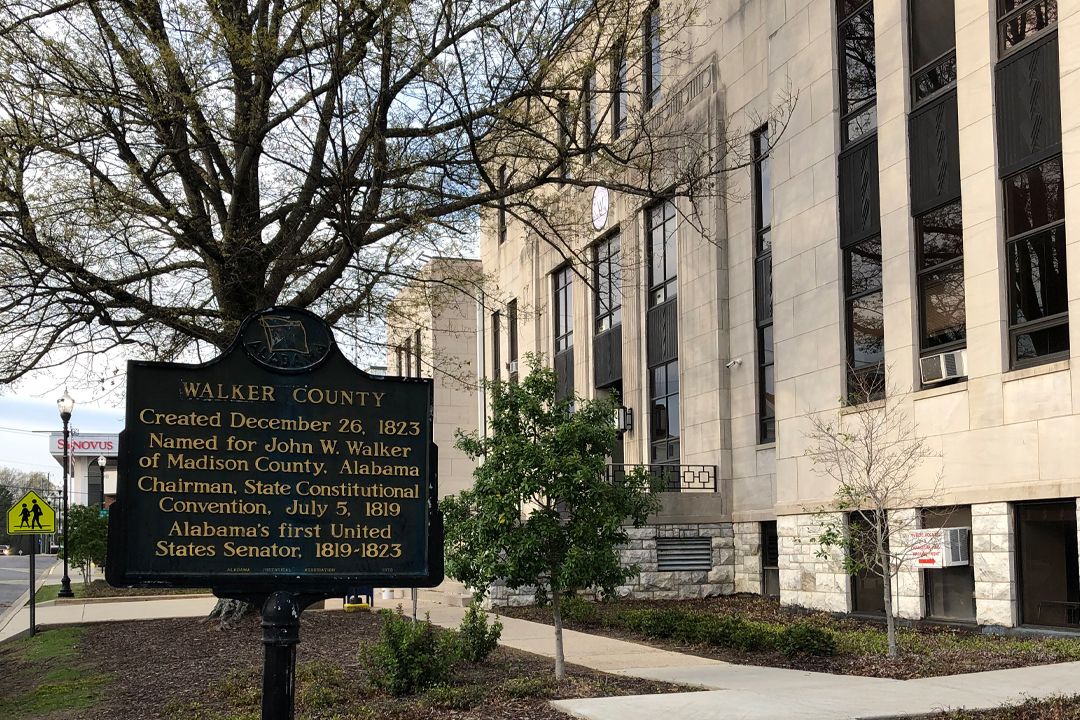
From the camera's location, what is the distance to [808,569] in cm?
2048

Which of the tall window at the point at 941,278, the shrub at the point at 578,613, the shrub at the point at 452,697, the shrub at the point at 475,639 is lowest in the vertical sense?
the shrub at the point at 578,613

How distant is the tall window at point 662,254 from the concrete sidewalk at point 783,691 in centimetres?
1390

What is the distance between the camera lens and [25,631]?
69.8ft

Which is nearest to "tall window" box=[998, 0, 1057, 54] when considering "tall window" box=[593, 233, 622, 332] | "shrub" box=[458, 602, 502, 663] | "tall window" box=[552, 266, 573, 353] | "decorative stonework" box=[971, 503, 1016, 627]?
"decorative stonework" box=[971, 503, 1016, 627]

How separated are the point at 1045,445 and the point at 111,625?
694 inches

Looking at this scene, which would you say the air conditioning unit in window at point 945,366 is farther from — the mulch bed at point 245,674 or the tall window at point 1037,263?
the mulch bed at point 245,674

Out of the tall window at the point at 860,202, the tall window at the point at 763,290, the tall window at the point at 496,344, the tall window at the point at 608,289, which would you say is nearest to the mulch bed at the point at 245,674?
the tall window at the point at 860,202

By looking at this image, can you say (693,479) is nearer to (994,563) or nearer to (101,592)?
(994,563)

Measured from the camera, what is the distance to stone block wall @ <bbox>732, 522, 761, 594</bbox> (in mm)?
23812

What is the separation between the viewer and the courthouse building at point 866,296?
15.4m

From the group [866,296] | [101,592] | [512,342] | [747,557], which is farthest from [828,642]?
[512,342]

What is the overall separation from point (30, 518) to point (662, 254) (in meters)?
16.3

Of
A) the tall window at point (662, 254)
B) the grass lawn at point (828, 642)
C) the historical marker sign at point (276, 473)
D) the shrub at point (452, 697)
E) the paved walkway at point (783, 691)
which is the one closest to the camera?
the historical marker sign at point (276, 473)

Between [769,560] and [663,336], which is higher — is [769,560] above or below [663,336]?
below
